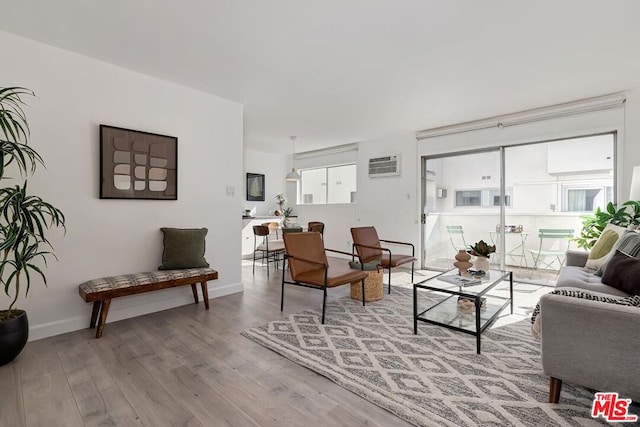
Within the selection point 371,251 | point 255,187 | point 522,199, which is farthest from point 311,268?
point 255,187

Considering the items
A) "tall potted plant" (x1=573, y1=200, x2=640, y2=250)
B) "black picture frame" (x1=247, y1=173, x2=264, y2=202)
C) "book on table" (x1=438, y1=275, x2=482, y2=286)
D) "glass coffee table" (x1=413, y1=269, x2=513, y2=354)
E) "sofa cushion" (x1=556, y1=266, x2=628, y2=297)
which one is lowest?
"glass coffee table" (x1=413, y1=269, x2=513, y2=354)

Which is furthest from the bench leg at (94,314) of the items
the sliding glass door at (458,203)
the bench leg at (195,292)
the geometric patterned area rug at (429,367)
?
the sliding glass door at (458,203)

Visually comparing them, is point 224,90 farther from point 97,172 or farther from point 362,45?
point 362,45

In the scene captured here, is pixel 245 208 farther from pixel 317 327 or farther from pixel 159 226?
pixel 317 327

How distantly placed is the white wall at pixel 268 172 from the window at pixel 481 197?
4044 mm

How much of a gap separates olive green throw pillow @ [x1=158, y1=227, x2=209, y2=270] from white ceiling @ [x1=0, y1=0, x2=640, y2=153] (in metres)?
1.71

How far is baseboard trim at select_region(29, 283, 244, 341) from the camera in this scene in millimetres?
2641

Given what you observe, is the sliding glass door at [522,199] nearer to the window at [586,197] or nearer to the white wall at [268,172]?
the window at [586,197]

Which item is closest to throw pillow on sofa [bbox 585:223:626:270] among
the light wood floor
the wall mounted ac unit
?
the light wood floor

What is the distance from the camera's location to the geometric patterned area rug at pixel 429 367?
1.69 meters

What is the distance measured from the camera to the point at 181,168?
3.54 m

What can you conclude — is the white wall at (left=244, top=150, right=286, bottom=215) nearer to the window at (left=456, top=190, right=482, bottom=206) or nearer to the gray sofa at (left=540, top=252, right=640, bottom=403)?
the window at (left=456, top=190, right=482, bottom=206)

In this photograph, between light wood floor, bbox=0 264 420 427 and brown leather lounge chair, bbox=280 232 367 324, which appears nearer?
light wood floor, bbox=0 264 420 427

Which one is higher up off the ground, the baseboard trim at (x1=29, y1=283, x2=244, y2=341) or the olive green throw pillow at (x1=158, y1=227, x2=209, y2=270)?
the olive green throw pillow at (x1=158, y1=227, x2=209, y2=270)
